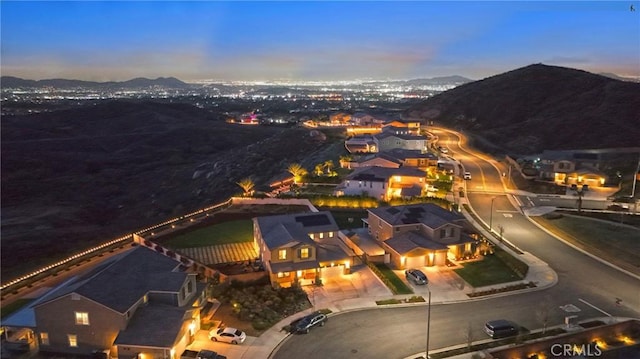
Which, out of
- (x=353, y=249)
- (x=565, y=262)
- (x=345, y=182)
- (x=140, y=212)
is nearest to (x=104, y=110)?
(x=140, y=212)

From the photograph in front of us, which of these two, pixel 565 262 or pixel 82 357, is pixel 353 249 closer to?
pixel 565 262

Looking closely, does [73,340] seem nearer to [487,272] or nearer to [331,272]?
[331,272]

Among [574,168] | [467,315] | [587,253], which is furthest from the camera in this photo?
[574,168]

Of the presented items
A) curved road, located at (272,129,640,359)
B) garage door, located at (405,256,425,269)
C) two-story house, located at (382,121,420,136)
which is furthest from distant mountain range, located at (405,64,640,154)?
garage door, located at (405,256,425,269)

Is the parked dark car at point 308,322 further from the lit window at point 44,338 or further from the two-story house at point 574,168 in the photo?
the two-story house at point 574,168

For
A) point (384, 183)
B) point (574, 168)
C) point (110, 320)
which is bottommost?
point (110, 320)

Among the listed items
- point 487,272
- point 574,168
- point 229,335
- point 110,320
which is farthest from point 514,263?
point 574,168

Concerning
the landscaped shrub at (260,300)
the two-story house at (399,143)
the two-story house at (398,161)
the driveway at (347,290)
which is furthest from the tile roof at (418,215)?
the two-story house at (399,143)
